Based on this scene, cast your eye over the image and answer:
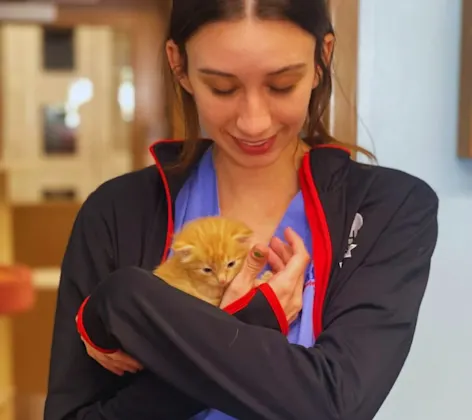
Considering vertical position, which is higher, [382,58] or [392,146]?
[382,58]

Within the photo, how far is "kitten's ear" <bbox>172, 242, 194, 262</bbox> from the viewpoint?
940 mm

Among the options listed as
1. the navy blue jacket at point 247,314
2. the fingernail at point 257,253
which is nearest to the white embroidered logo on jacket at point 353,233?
the navy blue jacket at point 247,314

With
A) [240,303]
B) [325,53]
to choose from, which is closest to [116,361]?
[240,303]

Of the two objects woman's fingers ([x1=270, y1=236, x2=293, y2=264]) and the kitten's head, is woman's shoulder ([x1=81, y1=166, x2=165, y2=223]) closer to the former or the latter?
the kitten's head

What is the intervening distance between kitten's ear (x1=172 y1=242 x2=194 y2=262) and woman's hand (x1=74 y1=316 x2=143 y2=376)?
160 mm

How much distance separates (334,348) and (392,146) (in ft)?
1.94

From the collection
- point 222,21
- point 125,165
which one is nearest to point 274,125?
point 222,21

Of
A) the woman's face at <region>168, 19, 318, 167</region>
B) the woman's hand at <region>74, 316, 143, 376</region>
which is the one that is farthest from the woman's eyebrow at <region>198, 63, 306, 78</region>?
the woman's hand at <region>74, 316, 143, 376</region>

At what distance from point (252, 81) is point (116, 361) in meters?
0.38

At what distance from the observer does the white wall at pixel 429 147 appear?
1316 millimetres

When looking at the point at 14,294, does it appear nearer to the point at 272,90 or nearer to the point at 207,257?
the point at 207,257

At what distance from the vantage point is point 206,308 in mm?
804

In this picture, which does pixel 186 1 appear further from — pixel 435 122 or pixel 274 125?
pixel 435 122

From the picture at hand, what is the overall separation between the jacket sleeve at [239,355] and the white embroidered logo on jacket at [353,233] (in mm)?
104
